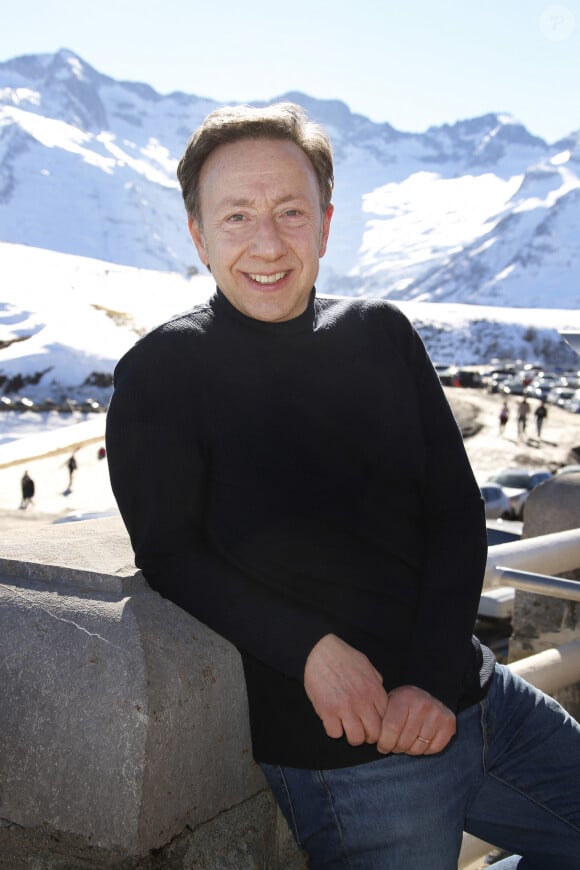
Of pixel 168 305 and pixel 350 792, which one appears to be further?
pixel 168 305

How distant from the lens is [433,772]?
65.3 inches

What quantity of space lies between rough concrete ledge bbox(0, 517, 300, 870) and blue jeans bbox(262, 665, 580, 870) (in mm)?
137

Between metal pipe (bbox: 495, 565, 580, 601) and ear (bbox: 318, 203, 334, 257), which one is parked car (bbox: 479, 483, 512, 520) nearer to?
metal pipe (bbox: 495, 565, 580, 601)

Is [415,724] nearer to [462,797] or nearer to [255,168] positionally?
[462,797]

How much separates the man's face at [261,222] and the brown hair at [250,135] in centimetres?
2

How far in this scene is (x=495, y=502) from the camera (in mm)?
17016

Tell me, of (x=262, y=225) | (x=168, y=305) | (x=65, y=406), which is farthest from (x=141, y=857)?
(x=168, y=305)

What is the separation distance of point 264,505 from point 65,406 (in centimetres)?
4957

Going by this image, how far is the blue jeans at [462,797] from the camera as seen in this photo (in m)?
1.59

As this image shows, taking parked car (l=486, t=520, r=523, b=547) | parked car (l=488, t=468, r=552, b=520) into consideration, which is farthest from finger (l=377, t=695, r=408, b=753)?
parked car (l=488, t=468, r=552, b=520)

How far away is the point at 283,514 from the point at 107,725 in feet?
1.64

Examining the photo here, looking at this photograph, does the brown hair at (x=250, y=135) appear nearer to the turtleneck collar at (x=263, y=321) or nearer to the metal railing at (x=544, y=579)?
the turtleneck collar at (x=263, y=321)

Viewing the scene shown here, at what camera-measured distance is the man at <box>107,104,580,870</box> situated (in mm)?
1629

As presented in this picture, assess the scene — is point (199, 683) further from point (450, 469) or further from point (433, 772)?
point (450, 469)
